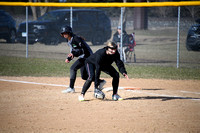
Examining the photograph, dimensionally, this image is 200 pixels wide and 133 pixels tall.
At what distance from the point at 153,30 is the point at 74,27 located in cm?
351

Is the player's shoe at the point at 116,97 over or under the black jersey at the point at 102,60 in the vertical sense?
Result: under

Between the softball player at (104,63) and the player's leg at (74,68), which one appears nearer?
the softball player at (104,63)

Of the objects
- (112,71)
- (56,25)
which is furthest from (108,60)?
(56,25)

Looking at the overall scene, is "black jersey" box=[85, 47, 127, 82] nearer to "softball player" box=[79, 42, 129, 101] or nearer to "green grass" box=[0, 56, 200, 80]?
"softball player" box=[79, 42, 129, 101]

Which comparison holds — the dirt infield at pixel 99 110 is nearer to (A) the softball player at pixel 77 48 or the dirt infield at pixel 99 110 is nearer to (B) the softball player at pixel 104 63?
(B) the softball player at pixel 104 63

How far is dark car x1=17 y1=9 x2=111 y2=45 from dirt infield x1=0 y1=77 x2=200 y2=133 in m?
5.34

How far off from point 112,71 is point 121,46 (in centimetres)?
648

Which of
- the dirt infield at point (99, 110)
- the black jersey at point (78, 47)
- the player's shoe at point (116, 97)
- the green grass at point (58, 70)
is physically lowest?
the dirt infield at point (99, 110)

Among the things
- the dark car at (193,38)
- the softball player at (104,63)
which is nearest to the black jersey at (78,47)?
the softball player at (104,63)

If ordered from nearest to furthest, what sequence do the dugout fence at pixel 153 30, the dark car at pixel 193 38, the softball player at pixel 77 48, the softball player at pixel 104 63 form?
1. the softball player at pixel 104 63
2. the softball player at pixel 77 48
3. the dark car at pixel 193 38
4. the dugout fence at pixel 153 30

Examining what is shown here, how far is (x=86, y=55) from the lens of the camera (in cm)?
805

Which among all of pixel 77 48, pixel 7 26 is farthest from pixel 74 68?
pixel 7 26

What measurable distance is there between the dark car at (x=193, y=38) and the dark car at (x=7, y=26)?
29.7 ft

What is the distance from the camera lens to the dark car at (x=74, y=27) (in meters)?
14.8
